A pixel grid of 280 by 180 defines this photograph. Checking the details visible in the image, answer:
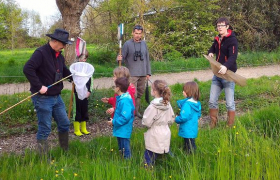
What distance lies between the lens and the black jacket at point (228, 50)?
18.2 ft

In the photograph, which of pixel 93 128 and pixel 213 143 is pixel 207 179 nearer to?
pixel 213 143

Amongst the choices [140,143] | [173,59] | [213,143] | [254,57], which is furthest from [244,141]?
[254,57]

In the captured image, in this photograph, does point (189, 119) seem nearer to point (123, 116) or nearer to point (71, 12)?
point (123, 116)

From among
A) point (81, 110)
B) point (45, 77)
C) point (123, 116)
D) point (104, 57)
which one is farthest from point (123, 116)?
point (104, 57)

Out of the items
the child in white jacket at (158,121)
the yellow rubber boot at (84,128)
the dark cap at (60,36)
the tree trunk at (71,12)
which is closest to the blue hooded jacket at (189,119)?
the child in white jacket at (158,121)

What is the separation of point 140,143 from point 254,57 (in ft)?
40.9

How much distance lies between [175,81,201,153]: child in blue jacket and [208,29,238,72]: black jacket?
133cm

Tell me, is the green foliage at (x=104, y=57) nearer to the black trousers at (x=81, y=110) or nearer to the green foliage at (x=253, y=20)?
the green foliage at (x=253, y=20)

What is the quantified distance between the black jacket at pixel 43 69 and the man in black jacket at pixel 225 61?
106 inches

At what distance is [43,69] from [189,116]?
2101mm

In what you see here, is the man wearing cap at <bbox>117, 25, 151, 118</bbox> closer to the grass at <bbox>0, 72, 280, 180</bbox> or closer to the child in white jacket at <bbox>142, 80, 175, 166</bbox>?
the grass at <bbox>0, 72, 280, 180</bbox>

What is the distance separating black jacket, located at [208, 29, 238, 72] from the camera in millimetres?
5533

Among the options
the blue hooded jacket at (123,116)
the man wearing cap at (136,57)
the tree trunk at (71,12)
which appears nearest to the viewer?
the blue hooded jacket at (123,116)

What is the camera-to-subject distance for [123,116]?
4.07 metres
